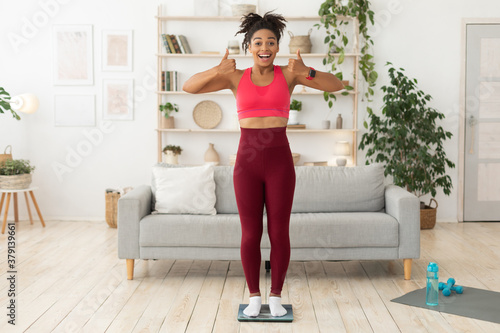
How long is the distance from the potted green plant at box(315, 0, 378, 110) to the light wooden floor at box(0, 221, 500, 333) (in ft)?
5.70

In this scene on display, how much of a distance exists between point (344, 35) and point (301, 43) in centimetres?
48

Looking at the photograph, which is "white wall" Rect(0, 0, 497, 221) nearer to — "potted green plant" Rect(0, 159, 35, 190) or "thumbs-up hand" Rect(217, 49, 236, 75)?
"potted green plant" Rect(0, 159, 35, 190)

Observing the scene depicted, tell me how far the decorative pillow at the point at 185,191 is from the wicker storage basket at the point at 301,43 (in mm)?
2156

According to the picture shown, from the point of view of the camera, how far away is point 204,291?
340cm

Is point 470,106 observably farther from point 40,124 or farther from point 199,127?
point 40,124

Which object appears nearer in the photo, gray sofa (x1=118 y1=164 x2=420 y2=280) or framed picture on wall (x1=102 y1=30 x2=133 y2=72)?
gray sofa (x1=118 y1=164 x2=420 y2=280)

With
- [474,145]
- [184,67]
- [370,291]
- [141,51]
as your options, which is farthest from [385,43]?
[370,291]

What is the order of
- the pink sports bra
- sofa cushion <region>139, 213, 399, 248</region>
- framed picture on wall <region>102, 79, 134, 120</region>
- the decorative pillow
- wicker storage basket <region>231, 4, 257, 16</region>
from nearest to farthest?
the pink sports bra, sofa cushion <region>139, 213, 399, 248</region>, the decorative pillow, wicker storage basket <region>231, 4, 257, 16</region>, framed picture on wall <region>102, 79, 134, 120</region>

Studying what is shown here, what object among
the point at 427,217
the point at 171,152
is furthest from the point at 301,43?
the point at 427,217

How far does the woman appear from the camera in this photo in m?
2.80

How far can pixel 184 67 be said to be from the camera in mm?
5746

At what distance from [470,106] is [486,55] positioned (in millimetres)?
531

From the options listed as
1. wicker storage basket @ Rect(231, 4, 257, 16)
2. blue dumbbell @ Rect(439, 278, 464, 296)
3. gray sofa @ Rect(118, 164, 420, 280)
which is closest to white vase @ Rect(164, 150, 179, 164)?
wicker storage basket @ Rect(231, 4, 257, 16)

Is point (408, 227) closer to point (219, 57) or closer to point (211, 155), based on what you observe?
point (211, 155)
